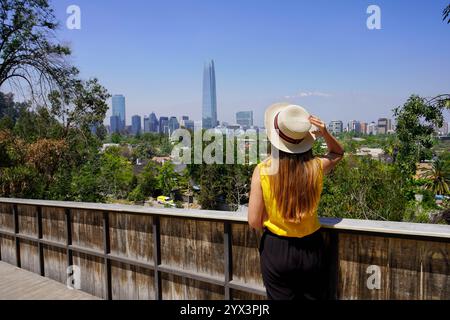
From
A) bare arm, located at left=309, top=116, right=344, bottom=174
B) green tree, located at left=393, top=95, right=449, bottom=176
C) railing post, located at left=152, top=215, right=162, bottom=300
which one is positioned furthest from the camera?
green tree, located at left=393, top=95, right=449, bottom=176

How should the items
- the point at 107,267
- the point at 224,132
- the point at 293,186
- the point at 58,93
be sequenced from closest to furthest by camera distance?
1. the point at 293,186
2. the point at 107,267
3. the point at 58,93
4. the point at 224,132

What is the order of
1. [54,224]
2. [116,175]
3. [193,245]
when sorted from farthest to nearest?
[116,175] → [54,224] → [193,245]

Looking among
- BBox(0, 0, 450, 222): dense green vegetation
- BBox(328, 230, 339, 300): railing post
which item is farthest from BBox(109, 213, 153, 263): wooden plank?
BBox(0, 0, 450, 222): dense green vegetation

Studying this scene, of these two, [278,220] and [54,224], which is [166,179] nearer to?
[54,224]

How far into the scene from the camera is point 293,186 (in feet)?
6.31

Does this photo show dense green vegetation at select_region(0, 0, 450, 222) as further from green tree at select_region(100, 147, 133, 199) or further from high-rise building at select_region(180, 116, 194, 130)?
high-rise building at select_region(180, 116, 194, 130)

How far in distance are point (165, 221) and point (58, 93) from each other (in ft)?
21.4

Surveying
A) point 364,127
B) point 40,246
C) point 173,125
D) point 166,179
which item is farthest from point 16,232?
point 364,127

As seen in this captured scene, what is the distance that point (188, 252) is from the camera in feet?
10.0

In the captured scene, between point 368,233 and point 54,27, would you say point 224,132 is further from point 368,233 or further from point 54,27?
point 368,233

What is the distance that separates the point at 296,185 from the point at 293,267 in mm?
474

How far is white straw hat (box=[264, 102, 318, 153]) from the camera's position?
1945 millimetres
